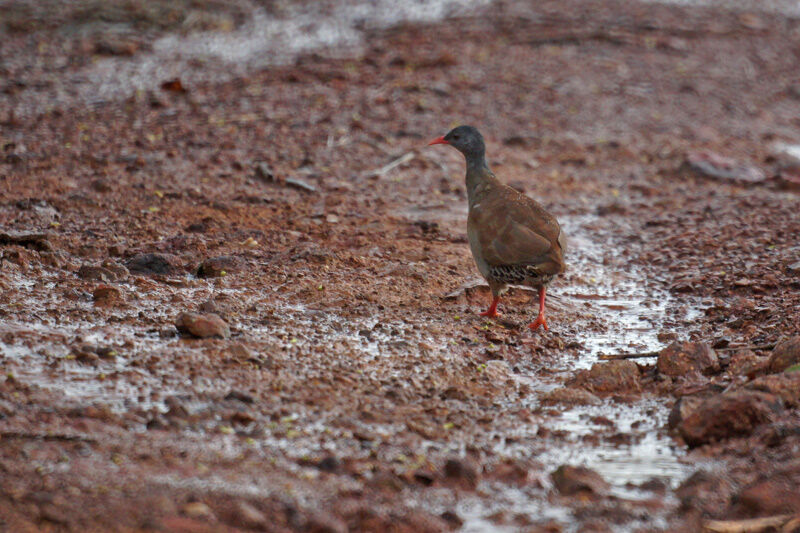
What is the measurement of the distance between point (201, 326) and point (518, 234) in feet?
6.70

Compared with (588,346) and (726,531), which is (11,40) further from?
(726,531)

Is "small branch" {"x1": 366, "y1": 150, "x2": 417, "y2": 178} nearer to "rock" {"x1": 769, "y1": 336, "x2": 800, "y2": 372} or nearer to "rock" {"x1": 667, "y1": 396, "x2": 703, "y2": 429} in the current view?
"rock" {"x1": 769, "y1": 336, "x2": 800, "y2": 372}

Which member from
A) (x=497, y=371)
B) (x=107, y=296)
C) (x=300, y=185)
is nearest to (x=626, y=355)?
(x=497, y=371)

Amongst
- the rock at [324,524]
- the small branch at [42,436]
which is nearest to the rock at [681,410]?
the rock at [324,524]

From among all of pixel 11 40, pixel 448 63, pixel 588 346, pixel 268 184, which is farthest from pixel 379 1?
pixel 588 346

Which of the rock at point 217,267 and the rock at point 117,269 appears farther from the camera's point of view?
the rock at point 217,267

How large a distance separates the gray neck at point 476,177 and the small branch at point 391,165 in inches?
72.4

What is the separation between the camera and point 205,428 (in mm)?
4082

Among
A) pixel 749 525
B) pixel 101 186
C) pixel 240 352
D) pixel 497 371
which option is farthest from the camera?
pixel 101 186

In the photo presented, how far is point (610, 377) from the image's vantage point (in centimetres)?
493

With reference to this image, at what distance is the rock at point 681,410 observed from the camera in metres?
4.34

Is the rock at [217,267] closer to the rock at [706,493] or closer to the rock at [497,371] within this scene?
the rock at [497,371]

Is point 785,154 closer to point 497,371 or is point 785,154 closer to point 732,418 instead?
point 497,371

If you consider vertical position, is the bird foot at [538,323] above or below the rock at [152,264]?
below
